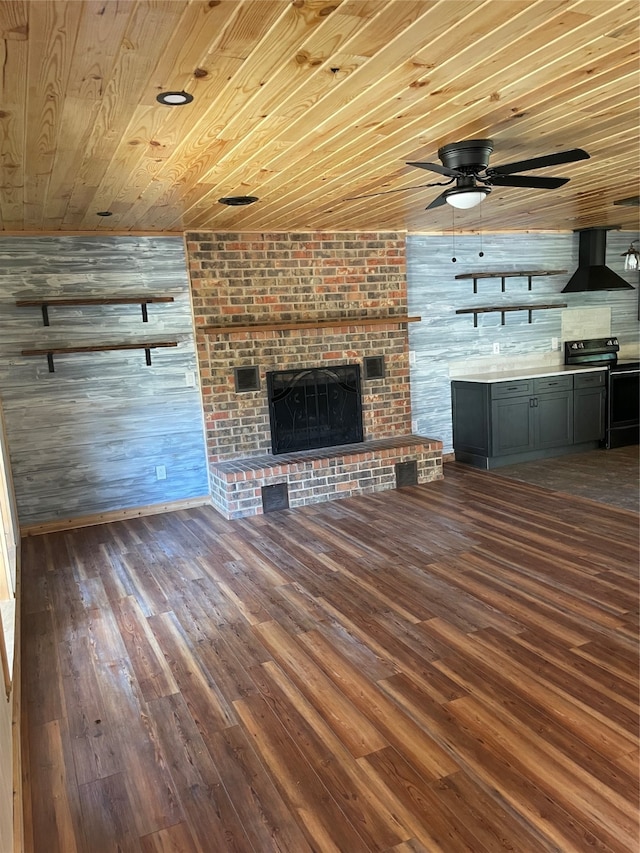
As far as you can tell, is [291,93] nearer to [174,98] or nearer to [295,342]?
[174,98]

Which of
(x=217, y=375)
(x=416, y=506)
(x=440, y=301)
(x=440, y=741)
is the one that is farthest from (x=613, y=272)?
(x=440, y=741)

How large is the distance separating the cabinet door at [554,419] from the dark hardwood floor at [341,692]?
1960 mm

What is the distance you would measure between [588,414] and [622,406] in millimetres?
501

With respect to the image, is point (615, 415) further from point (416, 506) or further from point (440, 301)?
point (416, 506)

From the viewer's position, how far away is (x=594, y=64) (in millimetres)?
2160

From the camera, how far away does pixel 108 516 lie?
196 inches

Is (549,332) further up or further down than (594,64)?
further down

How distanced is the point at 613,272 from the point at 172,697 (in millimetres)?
6608

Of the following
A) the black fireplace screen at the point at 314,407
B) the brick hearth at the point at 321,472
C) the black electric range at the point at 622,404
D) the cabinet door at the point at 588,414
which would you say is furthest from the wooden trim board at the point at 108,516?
the black electric range at the point at 622,404

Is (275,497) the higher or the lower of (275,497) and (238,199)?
the lower

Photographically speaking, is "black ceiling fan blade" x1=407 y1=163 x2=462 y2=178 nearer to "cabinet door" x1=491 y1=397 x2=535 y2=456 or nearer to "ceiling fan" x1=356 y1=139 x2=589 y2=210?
"ceiling fan" x1=356 y1=139 x2=589 y2=210

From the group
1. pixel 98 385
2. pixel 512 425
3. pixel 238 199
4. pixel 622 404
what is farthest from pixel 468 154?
pixel 622 404

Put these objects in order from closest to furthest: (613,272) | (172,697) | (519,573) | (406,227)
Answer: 1. (172,697)
2. (519,573)
3. (406,227)
4. (613,272)

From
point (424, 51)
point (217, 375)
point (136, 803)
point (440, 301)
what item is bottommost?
point (136, 803)
